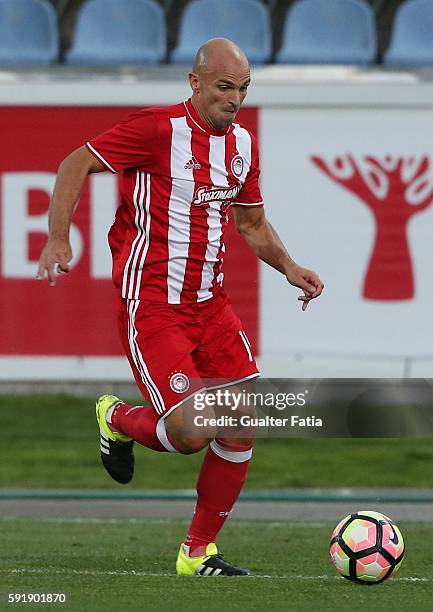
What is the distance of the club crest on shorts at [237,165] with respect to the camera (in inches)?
237

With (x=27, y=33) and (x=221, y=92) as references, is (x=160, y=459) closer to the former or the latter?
(x=27, y=33)

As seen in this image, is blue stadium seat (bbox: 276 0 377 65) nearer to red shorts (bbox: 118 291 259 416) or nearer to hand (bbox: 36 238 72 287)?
red shorts (bbox: 118 291 259 416)

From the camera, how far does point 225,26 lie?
12375 mm

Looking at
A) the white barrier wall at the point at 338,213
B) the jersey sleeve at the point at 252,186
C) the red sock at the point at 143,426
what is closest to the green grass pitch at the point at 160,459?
the white barrier wall at the point at 338,213

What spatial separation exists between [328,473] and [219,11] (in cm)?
439

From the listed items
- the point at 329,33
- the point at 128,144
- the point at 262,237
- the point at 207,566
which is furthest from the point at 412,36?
the point at 207,566

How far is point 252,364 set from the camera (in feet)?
19.9

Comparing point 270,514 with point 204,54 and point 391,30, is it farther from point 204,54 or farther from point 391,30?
point 391,30

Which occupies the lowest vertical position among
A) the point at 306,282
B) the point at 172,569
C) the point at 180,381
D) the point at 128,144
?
the point at 172,569

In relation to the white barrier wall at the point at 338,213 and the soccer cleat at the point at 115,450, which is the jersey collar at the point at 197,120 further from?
the white barrier wall at the point at 338,213

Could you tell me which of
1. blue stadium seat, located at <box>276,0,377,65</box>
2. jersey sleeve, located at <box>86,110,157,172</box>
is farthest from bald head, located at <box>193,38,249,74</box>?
blue stadium seat, located at <box>276,0,377,65</box>

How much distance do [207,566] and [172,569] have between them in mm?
300

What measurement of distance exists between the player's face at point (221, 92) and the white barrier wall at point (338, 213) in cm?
488

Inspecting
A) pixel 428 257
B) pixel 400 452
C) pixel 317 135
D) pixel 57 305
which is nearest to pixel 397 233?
pixel 428 257
